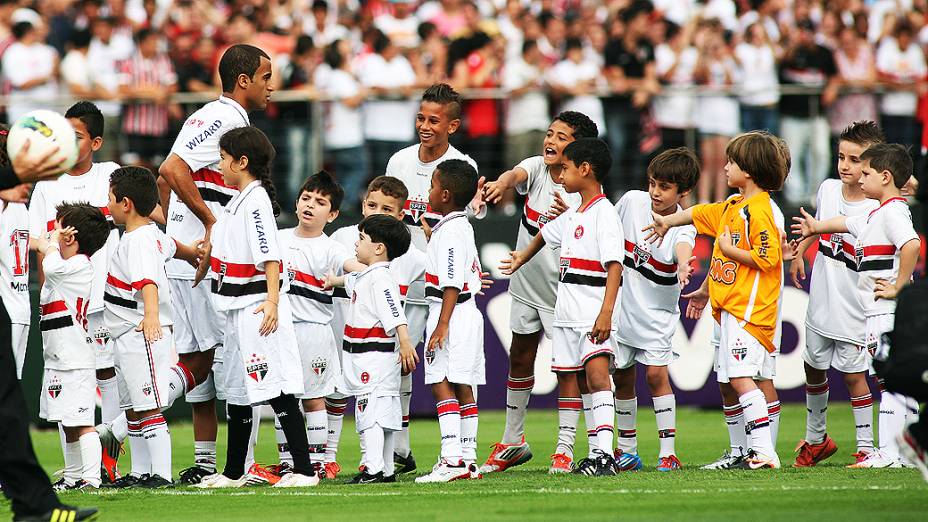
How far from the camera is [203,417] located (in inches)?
369

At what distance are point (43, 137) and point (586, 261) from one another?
388 centimetres

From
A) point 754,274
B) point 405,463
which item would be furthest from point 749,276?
point 405,463

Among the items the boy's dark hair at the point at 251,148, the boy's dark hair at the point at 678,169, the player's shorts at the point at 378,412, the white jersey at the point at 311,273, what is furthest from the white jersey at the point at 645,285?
the boy's dark hair at the point at 251,148

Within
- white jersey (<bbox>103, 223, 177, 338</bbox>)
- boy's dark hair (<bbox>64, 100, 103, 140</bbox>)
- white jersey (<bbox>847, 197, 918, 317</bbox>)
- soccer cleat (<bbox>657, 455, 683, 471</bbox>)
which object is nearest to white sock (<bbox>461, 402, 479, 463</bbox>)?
soccer cleat (<bbox>657, 455, 683, 471</bbox>)

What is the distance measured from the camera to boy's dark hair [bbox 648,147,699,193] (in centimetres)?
973

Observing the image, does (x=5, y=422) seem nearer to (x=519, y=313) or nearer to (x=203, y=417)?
(x=203, y=417)

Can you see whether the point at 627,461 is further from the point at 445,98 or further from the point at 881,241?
the point at 445,98

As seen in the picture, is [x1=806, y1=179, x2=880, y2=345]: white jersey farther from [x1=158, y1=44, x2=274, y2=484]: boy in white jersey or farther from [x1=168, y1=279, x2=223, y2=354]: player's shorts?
[x1=168, y1=279, x2=223, y2=354]: player's shorts

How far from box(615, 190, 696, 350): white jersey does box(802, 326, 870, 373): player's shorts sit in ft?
3.68

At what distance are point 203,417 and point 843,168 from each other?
16.7ft

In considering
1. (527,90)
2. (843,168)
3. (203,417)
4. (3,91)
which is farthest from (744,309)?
(3,91)

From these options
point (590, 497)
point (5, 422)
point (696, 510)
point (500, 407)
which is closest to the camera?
point (5, 422)

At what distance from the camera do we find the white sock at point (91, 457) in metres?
8.77

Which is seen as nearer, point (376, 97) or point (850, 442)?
point (850, 442)
